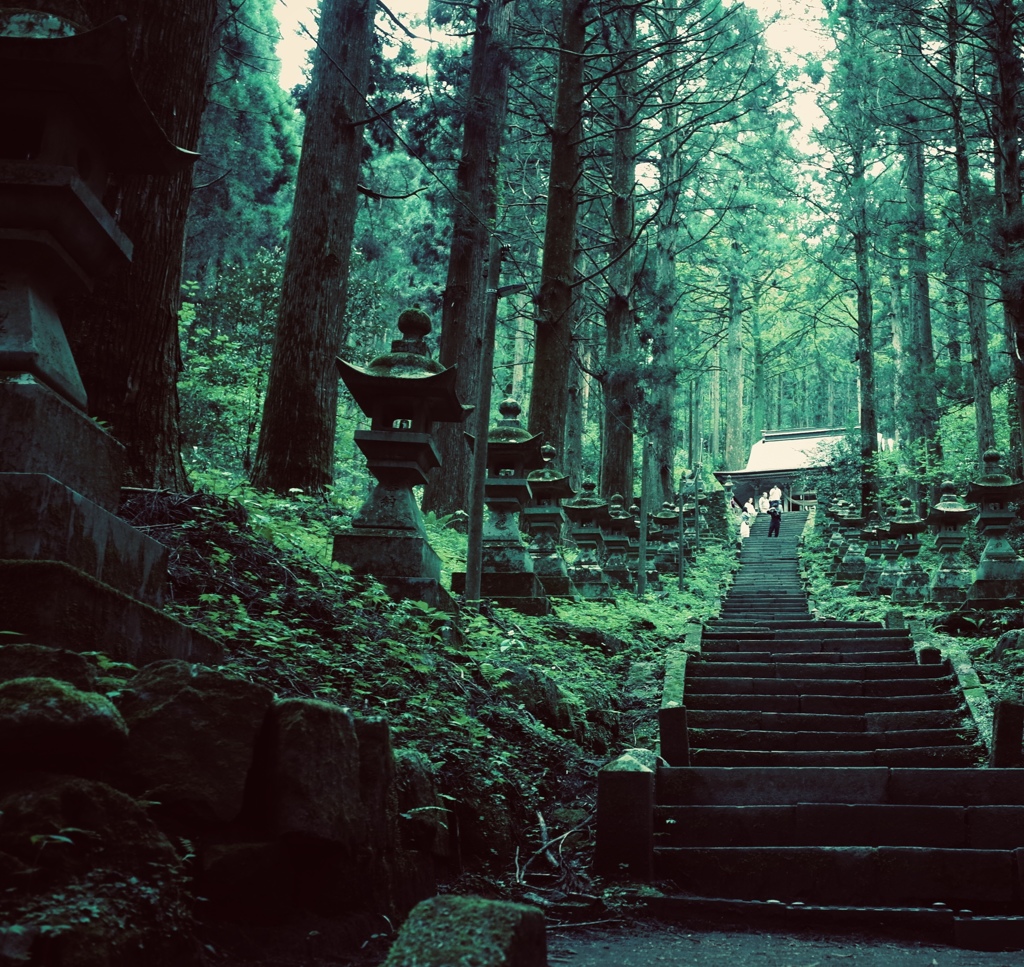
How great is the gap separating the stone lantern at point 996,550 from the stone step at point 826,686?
5159 mm

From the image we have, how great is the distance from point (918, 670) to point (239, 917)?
7.51 metres

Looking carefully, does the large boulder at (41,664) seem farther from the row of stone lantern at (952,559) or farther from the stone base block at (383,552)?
the row of stone lantern at (952,559)

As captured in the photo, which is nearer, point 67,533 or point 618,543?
point 67,533

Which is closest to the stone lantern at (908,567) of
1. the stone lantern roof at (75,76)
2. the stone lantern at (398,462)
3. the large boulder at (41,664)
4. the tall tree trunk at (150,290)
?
the stone lantern at (398,462)

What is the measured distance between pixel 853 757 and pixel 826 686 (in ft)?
6.05

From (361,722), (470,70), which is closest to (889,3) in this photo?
(470,70)

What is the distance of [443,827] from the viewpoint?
13.6 feet

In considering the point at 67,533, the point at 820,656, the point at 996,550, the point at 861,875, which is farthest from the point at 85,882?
the point at 996,550

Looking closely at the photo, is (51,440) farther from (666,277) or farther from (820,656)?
(666,277)

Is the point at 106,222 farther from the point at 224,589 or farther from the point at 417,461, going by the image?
the point at 417,461

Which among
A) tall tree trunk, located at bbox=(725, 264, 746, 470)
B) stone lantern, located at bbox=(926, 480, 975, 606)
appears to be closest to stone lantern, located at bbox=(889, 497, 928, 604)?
Result: stone lantern, located at bbox=(926, 480, 975, 606)

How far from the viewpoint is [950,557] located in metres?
15.6

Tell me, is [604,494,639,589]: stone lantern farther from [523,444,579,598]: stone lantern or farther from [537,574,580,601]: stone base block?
[537,574,580,601]: stone base block

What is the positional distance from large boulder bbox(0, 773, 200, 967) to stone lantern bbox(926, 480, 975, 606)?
1480cm
